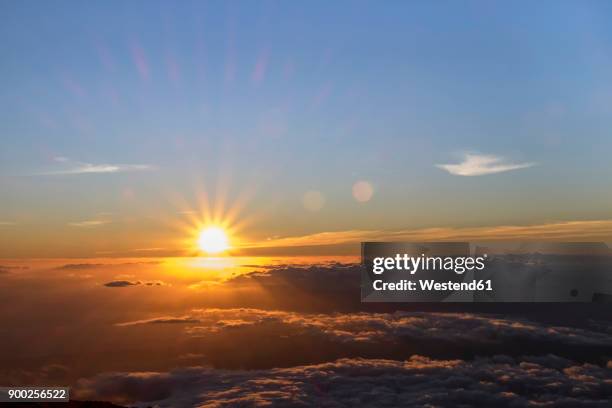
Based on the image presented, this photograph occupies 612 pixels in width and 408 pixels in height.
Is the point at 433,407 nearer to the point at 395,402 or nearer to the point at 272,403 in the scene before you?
the point at 395,402

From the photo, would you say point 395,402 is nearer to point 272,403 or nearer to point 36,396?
point 272,403

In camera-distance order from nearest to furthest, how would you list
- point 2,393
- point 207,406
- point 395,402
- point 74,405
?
point 2,393 → point 74,405 → point 207,406 → point 395,402

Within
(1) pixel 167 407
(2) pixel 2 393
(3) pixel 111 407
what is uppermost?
(2) pixel 2 393

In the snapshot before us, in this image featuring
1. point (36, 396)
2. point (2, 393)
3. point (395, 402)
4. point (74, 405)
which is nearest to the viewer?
point (36, 396)

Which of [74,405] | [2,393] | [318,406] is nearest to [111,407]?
[74,405]

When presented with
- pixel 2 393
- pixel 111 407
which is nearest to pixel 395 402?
pixel 111 407

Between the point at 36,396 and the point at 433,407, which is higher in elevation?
the point at 36,396

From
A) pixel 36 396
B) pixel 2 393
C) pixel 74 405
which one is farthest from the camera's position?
pixel 74 405

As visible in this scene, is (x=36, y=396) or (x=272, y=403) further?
(x=272, y=403)

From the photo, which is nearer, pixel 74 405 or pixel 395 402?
pixel 74 405
